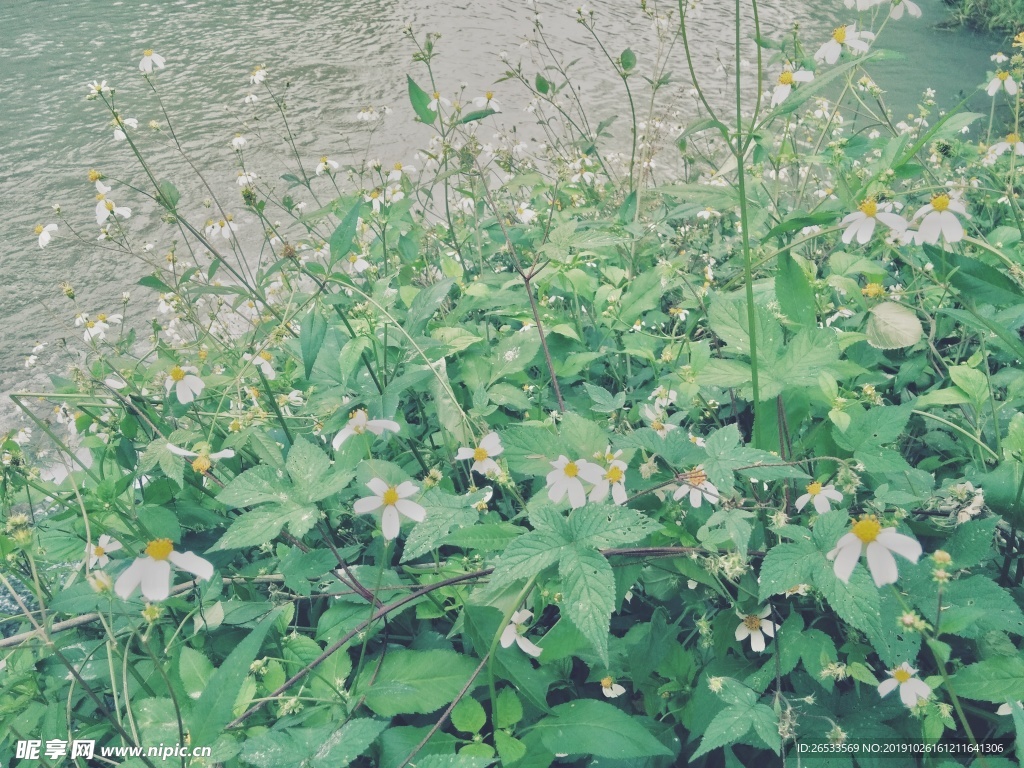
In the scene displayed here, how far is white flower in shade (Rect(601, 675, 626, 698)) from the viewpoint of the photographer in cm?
96

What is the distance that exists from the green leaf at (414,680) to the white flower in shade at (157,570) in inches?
12.6

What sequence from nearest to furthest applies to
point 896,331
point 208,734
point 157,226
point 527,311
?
point 208,734
point 896,331
point 527,311
point 157,226

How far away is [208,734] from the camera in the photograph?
76cm

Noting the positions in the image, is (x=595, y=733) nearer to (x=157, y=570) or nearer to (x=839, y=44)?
(x=157, y=570)

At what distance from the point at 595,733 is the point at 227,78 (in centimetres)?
465

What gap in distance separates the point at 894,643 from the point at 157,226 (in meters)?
3.36

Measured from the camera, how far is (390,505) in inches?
34.6

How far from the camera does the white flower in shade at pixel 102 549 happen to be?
1.05m

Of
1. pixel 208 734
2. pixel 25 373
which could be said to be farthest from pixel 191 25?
pixel 208 734

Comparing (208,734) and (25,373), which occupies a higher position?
(208,734)

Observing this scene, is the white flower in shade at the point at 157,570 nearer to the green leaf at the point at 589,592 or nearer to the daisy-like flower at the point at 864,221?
the green leaf at the point at 589,592

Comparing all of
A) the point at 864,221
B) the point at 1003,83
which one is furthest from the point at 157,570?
the point at 1003,83

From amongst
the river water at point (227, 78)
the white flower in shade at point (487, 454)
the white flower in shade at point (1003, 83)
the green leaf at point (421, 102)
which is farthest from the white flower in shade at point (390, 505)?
the river water at point (227, 78)

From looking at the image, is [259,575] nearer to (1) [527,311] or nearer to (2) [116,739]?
(2) [116,739]
